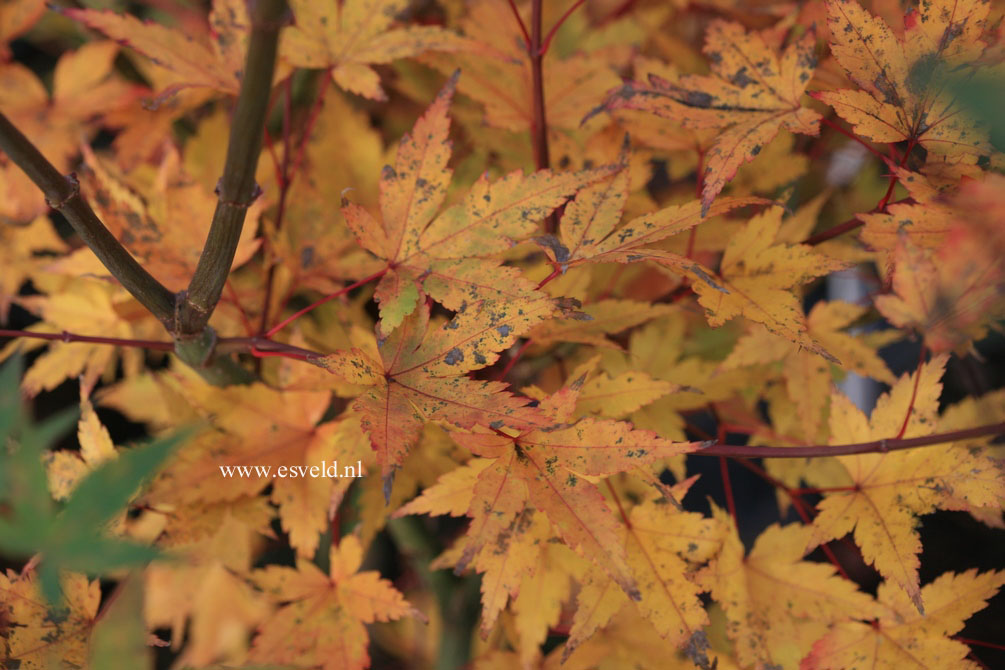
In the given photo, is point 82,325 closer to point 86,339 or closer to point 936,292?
point 86,339

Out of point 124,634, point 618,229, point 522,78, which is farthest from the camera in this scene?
point 522,78

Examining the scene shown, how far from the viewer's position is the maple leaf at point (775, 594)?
1.99ft

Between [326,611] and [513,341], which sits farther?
[326,611]

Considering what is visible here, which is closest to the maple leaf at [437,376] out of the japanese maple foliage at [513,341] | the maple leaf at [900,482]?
the japanese maple foliage at [513,341]

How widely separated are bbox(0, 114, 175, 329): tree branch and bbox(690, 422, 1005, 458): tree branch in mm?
411

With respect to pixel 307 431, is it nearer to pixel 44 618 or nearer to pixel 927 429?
pixel 44 618

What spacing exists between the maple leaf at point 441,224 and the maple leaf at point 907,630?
1.40 ft

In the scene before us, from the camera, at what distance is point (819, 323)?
72cm

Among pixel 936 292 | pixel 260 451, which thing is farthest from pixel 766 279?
pixel 260 451

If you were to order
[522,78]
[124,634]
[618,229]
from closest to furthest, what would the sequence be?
1. [124,634]
2. [618,229]
3. [522,78]

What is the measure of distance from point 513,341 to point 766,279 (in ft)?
0.80

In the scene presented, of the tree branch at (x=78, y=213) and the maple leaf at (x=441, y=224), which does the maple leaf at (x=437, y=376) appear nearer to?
the maple leaf at (x=441, y=224)

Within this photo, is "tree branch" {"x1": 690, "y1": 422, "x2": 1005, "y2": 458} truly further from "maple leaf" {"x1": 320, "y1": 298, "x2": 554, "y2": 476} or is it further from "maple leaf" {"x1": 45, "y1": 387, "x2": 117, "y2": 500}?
"maple leaf" {"x1": 45, "y1": 387, "x2": 117, "y2": 500}

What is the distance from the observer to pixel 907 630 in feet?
2.00
